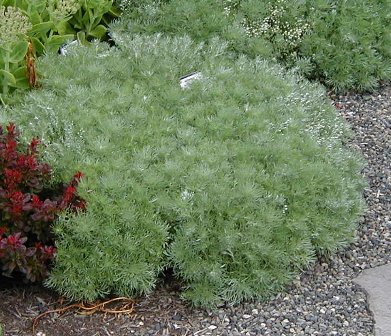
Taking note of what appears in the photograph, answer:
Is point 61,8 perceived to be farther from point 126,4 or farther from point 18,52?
point 126,4

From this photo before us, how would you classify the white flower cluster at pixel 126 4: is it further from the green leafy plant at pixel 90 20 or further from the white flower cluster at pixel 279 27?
the white flower cluster at pixel 279 27

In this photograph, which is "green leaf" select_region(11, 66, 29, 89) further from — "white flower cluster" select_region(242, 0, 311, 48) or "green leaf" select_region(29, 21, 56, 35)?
"white flower cluster" select_region(242, 0, 311, 48)

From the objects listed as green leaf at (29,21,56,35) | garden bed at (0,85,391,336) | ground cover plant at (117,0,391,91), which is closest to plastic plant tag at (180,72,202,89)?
ground cover plant at (117,0,391,91)

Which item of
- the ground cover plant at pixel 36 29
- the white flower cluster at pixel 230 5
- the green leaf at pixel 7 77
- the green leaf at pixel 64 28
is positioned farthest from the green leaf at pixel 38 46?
the white flower cluster at pixel 230 5

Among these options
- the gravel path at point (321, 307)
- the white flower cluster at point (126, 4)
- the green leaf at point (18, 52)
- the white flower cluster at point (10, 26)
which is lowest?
the gravel path at point (321, 307)

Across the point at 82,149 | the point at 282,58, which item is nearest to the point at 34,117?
the point at 82,149

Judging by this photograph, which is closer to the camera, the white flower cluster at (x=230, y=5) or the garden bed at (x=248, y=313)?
the garden bed at (x=248, y=313)

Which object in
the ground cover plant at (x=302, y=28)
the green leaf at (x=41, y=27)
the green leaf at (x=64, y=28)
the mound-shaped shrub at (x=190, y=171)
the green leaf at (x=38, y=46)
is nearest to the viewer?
the mound-shaped shrub at (x=190, y=171)

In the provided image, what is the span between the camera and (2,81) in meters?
4.66

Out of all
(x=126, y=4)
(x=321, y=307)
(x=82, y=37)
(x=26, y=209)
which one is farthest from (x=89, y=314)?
(x=126, y=4)

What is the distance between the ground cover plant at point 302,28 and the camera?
548 centimetres

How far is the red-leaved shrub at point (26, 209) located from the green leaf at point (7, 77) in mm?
681

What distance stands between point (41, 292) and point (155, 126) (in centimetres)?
107

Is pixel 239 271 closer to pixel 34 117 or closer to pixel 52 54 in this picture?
pixel 34 117
